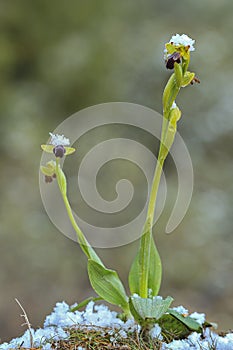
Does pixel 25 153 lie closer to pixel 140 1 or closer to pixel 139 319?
pixel 140 1

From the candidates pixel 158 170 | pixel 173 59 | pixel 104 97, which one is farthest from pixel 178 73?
pixel 104 97

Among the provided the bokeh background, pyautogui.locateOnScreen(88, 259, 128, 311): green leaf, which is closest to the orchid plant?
pyautogui.locateOnScreen(88, 259, 128, 311): green leaf

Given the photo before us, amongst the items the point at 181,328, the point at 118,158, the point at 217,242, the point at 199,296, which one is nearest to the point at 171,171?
the point at 118,158

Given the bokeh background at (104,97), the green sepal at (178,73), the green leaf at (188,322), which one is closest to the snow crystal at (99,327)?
the green leaf at (188,322)

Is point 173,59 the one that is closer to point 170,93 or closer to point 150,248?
point 170,93

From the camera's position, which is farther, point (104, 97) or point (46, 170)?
point (104, 97)

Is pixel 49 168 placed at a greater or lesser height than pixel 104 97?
lesser

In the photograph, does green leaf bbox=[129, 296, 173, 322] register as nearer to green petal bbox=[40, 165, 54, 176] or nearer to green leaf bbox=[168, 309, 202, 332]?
green leaf bbox=[168, 309, 202, 332]
